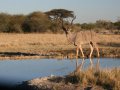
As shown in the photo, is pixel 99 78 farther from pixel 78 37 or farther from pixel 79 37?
pixel 79 37

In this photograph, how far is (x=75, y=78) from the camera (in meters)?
15.2

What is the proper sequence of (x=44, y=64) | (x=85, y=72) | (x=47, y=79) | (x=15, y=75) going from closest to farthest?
(x=85, y=72) < (x=47, y=79) < (x=15, y=75) < (x=44, y=64)

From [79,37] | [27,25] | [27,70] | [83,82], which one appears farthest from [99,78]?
[27,25]

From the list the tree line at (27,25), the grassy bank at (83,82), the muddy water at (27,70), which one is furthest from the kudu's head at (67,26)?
the tree line at (27,25)

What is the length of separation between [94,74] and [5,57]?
1272cm

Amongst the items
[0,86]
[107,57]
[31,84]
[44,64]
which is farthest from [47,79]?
[107,57]

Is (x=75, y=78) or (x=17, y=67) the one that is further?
(x=17, y=67)

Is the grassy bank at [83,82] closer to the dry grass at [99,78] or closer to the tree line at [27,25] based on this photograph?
the dry grass at [99,78]

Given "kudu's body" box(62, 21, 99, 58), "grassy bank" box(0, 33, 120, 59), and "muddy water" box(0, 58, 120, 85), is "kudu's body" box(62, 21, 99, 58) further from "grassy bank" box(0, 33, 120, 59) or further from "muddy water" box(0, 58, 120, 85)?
"grassy bank" box(0, 33, 120, 59)

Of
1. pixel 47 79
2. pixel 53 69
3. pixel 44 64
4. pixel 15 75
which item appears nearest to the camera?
pixel 47 79

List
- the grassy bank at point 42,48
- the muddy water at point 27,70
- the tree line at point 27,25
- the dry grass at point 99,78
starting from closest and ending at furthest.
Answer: the dry grass at point 99,78
the muddy water at point 27,70
the grassy bank at point 42,48
the tree line at point 27,25

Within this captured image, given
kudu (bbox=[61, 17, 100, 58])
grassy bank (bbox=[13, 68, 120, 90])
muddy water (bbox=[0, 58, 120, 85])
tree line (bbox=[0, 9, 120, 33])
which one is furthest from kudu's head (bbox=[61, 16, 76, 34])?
tree line (bbox=[0, 9, 120, 33])

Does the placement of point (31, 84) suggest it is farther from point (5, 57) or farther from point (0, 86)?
point (5, 57)

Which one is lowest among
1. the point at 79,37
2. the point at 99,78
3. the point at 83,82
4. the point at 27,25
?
the point at 27,25
